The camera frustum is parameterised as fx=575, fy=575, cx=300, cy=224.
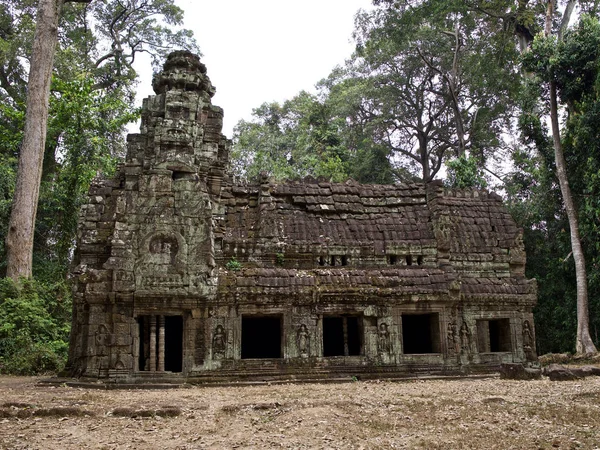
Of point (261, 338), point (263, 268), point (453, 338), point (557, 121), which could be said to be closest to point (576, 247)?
point (557, 121)

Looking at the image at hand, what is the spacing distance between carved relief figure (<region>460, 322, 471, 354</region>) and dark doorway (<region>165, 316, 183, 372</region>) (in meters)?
7.74

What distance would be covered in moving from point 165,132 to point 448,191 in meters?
8.39

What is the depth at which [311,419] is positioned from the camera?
8.79 m

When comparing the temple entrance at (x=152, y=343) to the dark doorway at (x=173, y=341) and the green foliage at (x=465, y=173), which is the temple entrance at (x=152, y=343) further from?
the green foliage at (x=465, y=173)

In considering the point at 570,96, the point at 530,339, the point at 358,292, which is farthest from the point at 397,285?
the point at 570,96

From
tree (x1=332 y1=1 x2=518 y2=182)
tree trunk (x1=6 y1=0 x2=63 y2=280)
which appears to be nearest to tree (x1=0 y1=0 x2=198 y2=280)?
tree trunk (x1=6 y1=0 x2=63 y2=280)

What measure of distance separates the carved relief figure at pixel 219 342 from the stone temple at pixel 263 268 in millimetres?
24

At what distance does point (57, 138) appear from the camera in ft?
91.1

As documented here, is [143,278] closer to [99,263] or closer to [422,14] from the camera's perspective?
[99,263]

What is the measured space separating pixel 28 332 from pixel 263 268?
8735 millimetres

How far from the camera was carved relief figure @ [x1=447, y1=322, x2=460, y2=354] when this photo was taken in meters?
14.8

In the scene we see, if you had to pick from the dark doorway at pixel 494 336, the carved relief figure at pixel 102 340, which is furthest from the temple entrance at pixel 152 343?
the dark doorway at pixel 494 336

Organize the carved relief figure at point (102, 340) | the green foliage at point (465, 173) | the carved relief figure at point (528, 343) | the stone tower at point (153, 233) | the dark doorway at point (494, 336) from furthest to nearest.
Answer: the green foliage at point (465, 173) < the dark doorway at point (494, 336) < the carved relief figure at point (528, 343) < the stone tower at point (153, 233) < the carved relief figure at point (102, 340)

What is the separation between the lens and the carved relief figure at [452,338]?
1478 cm
